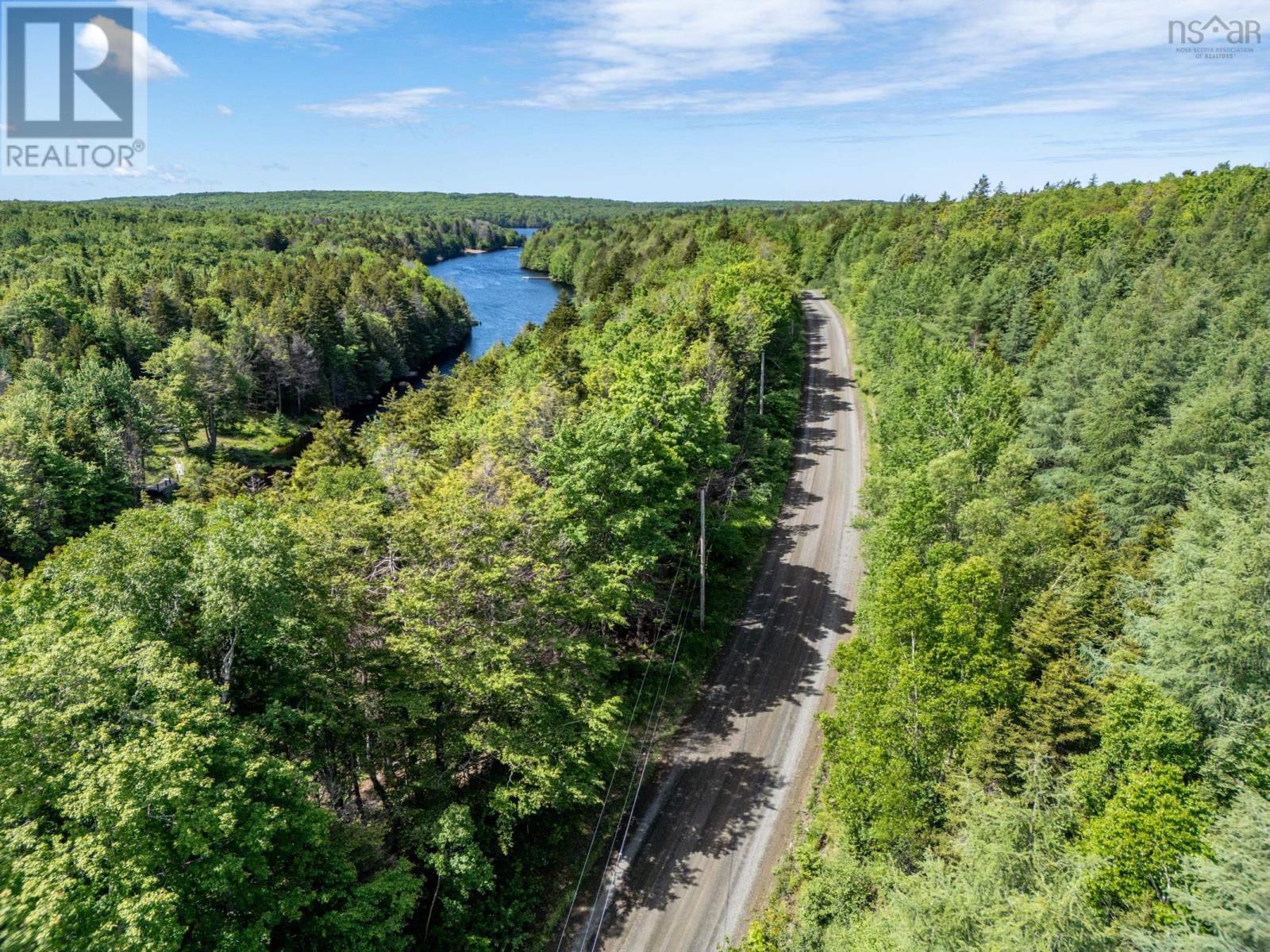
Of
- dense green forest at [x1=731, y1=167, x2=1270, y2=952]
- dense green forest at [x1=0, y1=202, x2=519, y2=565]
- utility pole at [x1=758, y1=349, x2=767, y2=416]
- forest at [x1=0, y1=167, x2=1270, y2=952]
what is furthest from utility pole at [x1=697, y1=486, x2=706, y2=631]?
dense green forest at [x1=0, y1=202, x2=519, y2=565]

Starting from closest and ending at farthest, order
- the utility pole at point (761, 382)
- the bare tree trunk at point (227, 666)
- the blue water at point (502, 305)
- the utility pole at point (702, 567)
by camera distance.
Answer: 1. the bare tree trunk at point (227, 666)
2. the utility pole at point (702, 567)
3. the utility pole at point (761, 382)
4. the blue water at point (502, 305)

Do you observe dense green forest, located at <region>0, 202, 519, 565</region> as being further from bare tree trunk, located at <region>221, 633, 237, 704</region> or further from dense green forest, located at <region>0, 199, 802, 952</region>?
bare tree trunk, located at <region>221, 633, 237, 704</region>

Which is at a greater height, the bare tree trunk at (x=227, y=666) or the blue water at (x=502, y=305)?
the blue water at (x=502, y=305)

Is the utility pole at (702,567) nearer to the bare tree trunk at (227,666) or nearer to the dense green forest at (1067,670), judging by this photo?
the dense green forest at (1067,670)

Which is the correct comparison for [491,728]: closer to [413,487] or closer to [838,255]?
[413,487]

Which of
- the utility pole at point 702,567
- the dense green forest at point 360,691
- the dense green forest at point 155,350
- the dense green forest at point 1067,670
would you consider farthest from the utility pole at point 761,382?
the dense green forest at point 155,350

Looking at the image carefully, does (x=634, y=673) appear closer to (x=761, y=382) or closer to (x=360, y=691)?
(x=360, y=691)
